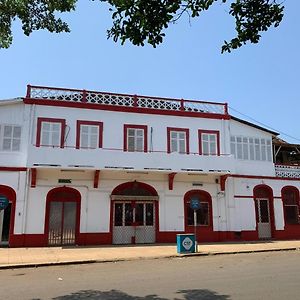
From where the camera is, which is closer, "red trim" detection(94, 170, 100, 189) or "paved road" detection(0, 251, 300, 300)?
"paved road" detection(0, 251, 300, 300)

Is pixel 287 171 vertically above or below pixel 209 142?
below

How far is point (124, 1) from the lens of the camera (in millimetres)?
5258

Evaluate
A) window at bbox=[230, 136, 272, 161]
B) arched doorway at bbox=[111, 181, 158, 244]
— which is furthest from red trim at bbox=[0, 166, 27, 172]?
window at bbox=[230, 136, 272, 161]

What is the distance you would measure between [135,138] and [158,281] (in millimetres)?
12837

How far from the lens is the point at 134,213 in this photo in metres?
21.0

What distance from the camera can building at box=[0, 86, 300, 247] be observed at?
19359 millimetres

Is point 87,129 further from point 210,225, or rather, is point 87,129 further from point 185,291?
point 185,291

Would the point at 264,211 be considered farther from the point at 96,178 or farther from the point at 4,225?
the point at 4,225

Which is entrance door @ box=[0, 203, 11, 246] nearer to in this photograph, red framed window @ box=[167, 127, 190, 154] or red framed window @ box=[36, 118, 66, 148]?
red framed window @ box=[36, 118, 66, 148]

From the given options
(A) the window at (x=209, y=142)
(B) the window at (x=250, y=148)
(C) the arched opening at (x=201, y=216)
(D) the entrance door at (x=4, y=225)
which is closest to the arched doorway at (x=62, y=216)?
(D) the entrance door at (x=4, y=225)

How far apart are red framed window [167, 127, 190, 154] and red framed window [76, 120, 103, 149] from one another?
406cm

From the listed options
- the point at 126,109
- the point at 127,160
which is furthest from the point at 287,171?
the point at 126,109

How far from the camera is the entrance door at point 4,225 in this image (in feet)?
62.1

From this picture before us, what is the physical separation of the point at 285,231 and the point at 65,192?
Result: 538 inches
